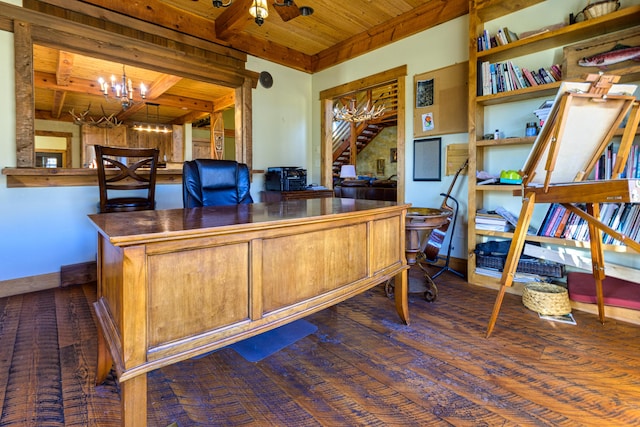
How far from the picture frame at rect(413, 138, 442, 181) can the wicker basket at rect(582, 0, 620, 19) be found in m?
1.46

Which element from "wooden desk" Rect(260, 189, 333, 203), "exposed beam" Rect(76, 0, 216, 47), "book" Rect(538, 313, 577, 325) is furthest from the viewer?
"wooden desk" Rect(260, 189, 333, 203)

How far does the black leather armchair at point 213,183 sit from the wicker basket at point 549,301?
2203 millimetres

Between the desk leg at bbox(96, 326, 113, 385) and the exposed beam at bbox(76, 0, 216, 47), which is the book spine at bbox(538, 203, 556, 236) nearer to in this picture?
the desk leg at bbox(96, 326, 113, 385)

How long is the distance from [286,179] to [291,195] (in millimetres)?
227

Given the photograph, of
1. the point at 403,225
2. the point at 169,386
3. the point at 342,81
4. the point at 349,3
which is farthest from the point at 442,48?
the point at 169,386

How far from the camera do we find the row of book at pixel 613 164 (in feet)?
7.00

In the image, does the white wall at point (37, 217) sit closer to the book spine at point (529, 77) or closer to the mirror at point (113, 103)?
the mirror at point (113, 103)

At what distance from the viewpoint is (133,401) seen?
3.04 ft

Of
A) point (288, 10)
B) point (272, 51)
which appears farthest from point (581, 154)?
point (272, 51)

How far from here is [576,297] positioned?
2311 mm

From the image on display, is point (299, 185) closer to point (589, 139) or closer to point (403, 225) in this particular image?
point (403, 225)

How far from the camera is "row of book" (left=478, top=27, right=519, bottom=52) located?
2699 millimetres

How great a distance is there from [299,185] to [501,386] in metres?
3.07

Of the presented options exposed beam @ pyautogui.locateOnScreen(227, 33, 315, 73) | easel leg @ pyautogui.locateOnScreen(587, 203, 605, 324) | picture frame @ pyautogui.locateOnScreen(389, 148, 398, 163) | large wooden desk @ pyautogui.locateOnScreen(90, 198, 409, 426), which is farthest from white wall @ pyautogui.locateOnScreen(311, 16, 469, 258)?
picture frame @ pyautogui.locateOnScreen(389, 148, 398, 163)
